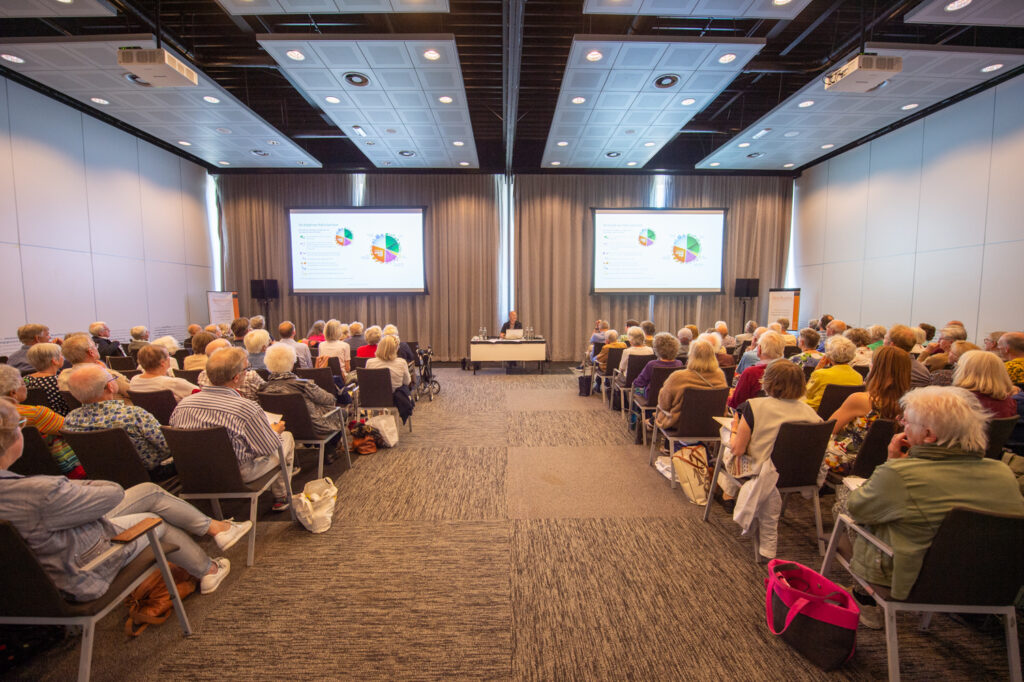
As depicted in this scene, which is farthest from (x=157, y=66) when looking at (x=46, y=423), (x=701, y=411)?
(x=701, y=411)

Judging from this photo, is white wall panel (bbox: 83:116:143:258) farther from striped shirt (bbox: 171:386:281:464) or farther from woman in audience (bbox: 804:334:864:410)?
woman in audience (bbox: 804:334:864:410)

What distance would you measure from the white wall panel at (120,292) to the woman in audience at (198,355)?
436 centimetres

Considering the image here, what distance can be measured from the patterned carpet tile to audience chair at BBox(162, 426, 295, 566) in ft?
2.61

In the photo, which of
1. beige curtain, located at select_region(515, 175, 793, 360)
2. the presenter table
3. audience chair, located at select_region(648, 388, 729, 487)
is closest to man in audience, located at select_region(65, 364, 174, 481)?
audience chair, located at select_region(648, 388, 729, 487)

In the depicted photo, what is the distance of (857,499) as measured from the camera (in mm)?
1707

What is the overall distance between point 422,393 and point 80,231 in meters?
5.68

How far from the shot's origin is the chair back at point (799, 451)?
7.76 ft

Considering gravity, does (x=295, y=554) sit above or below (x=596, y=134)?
below

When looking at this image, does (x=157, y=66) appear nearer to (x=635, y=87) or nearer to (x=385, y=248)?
(x=635, y=87)

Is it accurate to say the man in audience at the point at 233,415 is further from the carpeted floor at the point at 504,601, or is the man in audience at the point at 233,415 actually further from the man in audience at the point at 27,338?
the man in audience at the point at 27,338

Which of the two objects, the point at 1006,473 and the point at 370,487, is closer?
the point at 1006,473

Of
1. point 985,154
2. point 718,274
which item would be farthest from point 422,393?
point 985,154

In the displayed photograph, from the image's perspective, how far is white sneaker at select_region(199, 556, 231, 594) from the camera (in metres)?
2.28

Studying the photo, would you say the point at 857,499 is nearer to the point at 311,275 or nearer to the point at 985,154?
the point at 985,154
